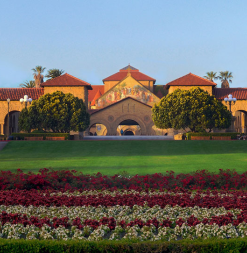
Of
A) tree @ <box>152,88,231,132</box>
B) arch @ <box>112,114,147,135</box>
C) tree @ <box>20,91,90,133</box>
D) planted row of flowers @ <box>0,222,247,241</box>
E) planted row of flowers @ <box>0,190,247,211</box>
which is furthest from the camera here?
arch @ <box>112,114,147,135</box>

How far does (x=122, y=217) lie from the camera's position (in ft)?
29.0

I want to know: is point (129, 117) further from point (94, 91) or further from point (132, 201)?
point (132, 201)

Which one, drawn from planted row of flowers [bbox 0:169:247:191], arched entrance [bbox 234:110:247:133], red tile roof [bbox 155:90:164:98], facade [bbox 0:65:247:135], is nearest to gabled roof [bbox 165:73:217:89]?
facade [bbox 0:65:247:135]

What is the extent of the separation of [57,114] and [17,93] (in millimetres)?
13104

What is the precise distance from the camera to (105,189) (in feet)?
43.4

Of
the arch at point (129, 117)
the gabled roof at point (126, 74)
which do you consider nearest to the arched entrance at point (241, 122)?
the arch at point (129, 117)

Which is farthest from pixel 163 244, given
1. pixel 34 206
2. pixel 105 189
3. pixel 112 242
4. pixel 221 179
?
pixel 221 179

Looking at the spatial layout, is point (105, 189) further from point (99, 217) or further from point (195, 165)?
point (195, 165)

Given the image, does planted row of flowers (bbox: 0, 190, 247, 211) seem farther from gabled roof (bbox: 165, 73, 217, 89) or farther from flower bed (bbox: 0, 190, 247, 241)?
gabled roof (bbox: 165, 73, 217, 89)

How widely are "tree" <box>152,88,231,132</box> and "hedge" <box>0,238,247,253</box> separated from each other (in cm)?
4556

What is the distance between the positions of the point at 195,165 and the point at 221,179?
260 inches

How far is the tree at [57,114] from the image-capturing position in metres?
52.1

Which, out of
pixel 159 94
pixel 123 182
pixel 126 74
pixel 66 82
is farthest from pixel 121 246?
pixel 126 74

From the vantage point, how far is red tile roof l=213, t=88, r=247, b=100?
204 ft
